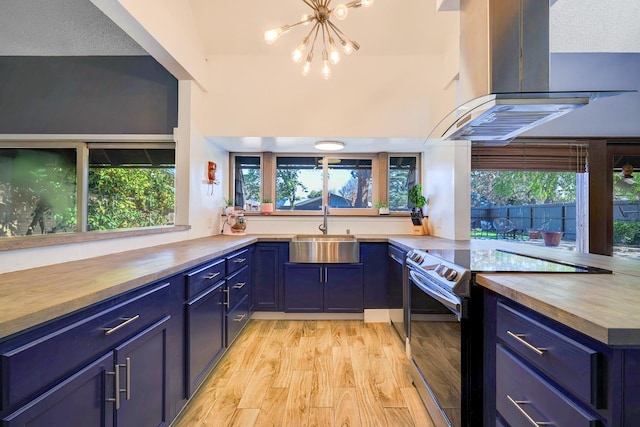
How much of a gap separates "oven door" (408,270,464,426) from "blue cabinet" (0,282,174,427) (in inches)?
51.9

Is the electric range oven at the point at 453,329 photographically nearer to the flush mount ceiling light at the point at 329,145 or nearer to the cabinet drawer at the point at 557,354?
the cabinet drawer at the point at 557,354

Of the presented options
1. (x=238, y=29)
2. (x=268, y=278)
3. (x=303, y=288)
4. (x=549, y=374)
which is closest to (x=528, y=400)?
(x=549, y=374)

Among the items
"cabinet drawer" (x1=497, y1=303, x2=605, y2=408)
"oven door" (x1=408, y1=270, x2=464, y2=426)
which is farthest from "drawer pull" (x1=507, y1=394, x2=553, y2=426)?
"oven door" (x1=408, y1=270, x2=464, y2=426)

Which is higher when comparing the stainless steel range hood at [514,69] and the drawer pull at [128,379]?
the stainless steel range hood at [514,69]

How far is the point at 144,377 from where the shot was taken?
1.17m

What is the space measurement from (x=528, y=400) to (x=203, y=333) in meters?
1.62

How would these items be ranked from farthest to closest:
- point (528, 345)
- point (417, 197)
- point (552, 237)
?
point (417, 197), point (552, 237), point (528, 345)

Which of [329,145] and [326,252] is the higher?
[329,145]

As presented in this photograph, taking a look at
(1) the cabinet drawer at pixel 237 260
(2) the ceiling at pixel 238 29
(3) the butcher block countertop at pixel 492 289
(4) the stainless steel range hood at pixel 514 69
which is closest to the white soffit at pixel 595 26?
(4) the stainless steel range hood at pixel 514 69

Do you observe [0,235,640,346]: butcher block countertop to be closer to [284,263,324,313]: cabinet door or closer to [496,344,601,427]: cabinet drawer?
[496,344,601,427]: cabinet drawer

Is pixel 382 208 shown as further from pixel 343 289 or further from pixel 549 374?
pixel 549 374

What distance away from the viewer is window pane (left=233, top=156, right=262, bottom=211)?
3686 mm

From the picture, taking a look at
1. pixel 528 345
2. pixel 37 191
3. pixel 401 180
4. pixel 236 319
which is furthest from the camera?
pixel 401 180

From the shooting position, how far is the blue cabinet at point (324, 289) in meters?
2.97
